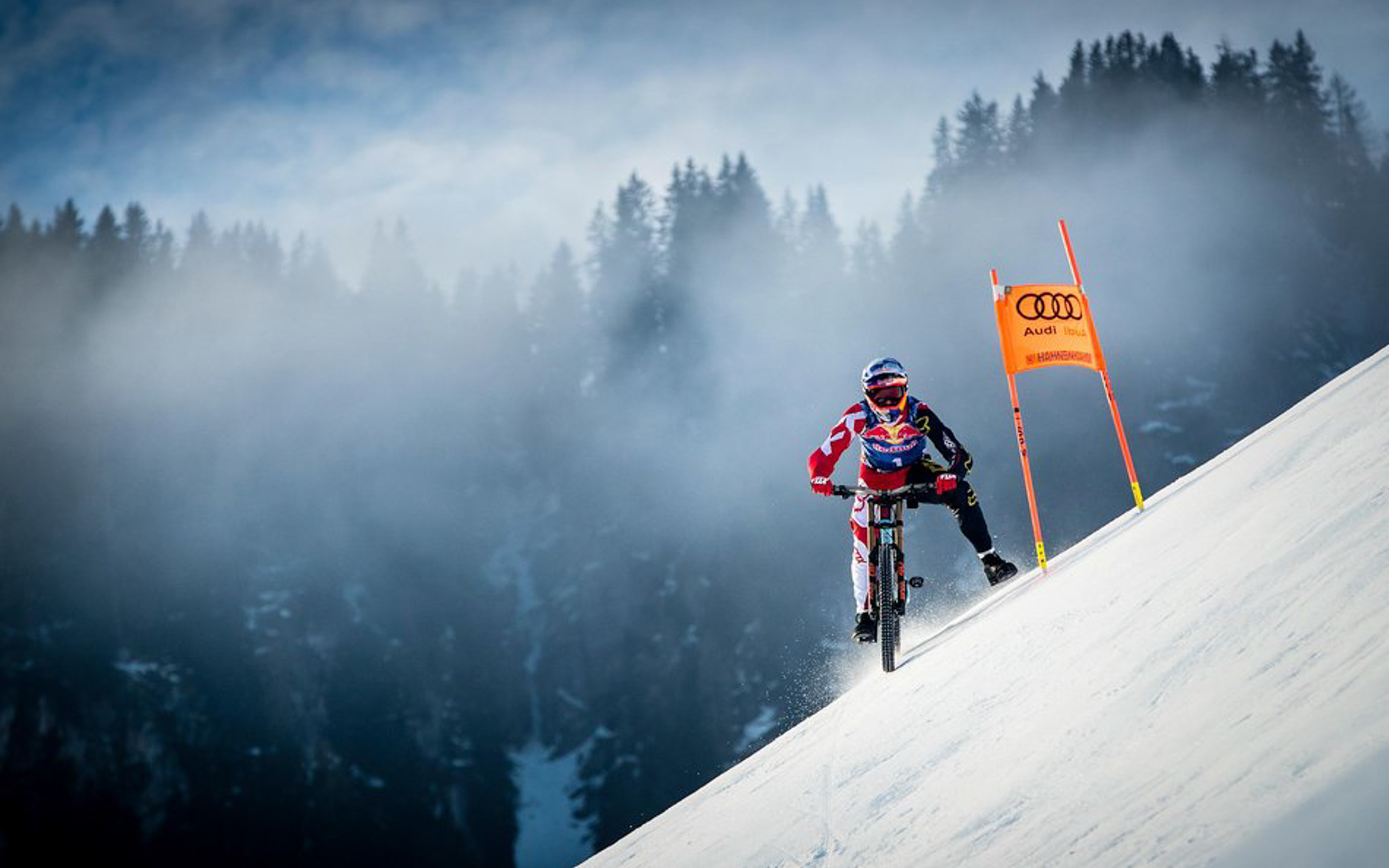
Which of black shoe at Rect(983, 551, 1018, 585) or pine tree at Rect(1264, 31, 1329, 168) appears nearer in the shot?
black shoe at Rect(983, 551, 1018, 585)

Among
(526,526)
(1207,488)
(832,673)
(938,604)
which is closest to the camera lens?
(1207,488)

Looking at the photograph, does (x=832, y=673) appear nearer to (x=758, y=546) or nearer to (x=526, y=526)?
(x=758, y=546)

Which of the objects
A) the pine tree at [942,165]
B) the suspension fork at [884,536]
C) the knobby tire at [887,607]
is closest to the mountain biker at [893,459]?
the suspension fork at [884,536]

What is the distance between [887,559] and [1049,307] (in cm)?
410

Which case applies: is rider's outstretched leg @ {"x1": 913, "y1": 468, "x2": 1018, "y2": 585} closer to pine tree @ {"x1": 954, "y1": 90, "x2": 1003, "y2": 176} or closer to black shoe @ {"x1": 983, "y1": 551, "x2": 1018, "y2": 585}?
black shoe @ {"x1": 983, "y1": 551, "x2": 1018, "y2": 585}

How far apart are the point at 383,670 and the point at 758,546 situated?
34601 millimetres

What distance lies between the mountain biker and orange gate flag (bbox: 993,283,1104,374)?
1.80m

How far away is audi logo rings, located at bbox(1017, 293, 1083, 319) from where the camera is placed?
379 inches

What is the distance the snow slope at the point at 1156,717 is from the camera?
7.55ft

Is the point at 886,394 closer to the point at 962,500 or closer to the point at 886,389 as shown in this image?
the point at 886,389

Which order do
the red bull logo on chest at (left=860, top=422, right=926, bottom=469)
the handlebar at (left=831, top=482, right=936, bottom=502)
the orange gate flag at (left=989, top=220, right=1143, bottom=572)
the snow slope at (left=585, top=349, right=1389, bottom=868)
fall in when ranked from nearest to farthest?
the snow slope at (left=585, top=349, right=1389, bottom=868), the handlebar at (left=831, top=482, right=936, bottom=502), the red bull logo on chest at (left=860, top=422, right=926, bottom=469), the orange gate flag at (left=989, top=220, right=1143, bottom=572)

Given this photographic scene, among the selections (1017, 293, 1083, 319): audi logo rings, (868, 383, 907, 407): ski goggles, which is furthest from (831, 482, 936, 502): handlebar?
(1017, 293, 1083, 319): audi logo rings

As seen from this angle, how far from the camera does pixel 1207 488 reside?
7.16m

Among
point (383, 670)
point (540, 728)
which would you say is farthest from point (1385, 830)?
point (383, 670)
